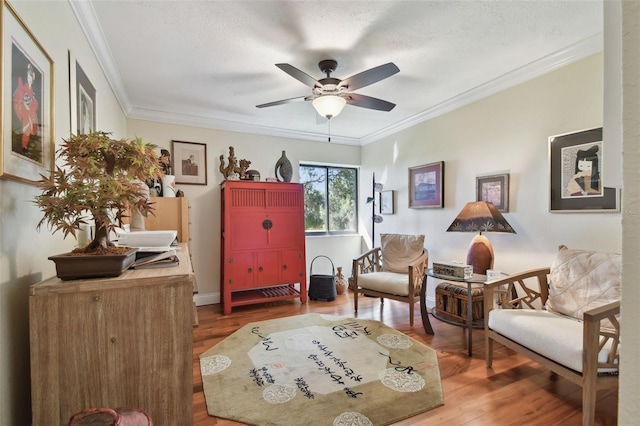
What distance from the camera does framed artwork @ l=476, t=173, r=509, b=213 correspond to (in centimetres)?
279

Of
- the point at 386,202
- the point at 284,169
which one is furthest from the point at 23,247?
the point at 386,202

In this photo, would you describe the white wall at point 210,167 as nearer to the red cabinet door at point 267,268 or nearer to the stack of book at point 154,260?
the red cabinet door at point 267,268

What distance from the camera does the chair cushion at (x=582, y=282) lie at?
73.2 inches

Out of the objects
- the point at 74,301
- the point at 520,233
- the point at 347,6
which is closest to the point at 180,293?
the point at 74,301

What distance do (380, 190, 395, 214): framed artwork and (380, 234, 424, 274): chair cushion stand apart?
0.68 meters

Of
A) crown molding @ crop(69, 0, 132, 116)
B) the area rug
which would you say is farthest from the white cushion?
crown molding @ crop(69, 0, 132, 116)

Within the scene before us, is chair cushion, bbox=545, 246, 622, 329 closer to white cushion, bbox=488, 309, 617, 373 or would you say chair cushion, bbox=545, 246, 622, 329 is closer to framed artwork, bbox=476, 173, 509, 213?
white cushion, bbox=488, 309, 617, 373

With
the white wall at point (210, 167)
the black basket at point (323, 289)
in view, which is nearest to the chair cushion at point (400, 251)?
the black basket at point (323, 289)

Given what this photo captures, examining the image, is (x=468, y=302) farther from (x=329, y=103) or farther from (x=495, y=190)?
(x=329, y=103)

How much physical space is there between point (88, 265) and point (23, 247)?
29 centimetres

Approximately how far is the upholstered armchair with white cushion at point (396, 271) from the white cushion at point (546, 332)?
2.94ft

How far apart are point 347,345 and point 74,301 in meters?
2.07

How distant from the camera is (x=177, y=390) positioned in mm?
1062

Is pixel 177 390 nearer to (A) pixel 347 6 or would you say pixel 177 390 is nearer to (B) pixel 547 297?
(A) pixel 347 6
